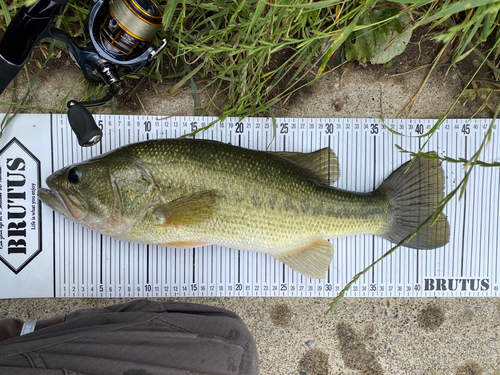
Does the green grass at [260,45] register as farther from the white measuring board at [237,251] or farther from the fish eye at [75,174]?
the fish eye at [75,174]

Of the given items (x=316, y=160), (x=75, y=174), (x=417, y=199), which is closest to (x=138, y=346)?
(x=75, y=174)

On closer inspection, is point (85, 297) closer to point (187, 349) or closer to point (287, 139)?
point (187, 349)

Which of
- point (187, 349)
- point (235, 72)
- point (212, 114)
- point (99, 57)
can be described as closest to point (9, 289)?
point (187, 349)

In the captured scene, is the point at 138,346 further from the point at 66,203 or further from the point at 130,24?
the point at 130,24

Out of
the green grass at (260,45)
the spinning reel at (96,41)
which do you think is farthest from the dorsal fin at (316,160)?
the spinning reel at (96,41)

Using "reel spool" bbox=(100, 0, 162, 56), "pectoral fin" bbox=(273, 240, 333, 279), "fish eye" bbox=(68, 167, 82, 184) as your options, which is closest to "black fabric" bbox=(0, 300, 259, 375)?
"pectoral fin" bbox=(273, 240, 333, 279)

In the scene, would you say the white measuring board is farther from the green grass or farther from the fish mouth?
the fish mouth
